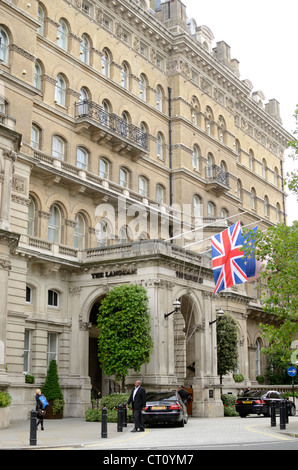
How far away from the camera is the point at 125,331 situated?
3167 cm

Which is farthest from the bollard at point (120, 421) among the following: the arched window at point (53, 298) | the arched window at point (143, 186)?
the arched window at point (143, 186)

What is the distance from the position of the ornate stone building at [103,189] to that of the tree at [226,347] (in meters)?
2.06

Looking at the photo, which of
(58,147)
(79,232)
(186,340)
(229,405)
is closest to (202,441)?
(186,340)

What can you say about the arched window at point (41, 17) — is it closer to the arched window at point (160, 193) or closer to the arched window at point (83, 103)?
the arched window at point (83, 103)

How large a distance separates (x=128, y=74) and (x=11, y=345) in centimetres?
2274

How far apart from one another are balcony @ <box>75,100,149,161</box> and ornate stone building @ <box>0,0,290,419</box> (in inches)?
4.3

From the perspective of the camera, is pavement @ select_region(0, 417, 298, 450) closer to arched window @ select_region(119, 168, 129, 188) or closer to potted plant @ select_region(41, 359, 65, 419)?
potted plant @ select_region(41, 359, 65, 419)

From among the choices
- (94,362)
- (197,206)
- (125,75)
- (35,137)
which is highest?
(125,75)

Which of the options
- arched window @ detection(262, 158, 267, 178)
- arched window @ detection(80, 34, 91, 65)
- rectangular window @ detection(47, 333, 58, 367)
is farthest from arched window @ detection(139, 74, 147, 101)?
arched window @ detection(262, 158, 267, 178)

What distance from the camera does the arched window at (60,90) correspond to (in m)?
39.3

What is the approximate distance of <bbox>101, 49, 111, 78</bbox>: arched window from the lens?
43.8 m

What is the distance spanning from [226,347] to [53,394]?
11680mm

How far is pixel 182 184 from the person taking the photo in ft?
160

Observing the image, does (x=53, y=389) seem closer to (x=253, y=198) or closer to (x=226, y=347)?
(x=226, y=347)
